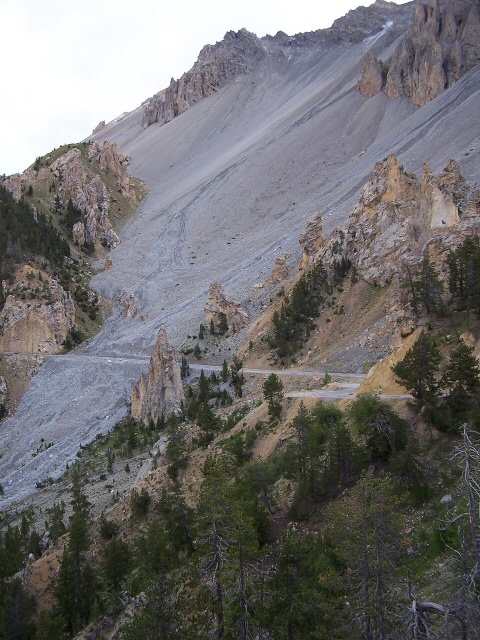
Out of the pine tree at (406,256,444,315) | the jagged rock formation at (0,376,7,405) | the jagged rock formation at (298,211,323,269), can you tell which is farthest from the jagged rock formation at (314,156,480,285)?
the jagged rock formation at (0,376,7,405)

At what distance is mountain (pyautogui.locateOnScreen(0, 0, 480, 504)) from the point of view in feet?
171

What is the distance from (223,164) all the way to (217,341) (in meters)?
72.1

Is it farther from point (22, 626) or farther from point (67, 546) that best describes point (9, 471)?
point (22, 626)

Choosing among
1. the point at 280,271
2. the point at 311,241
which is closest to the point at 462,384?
the point at 311,241

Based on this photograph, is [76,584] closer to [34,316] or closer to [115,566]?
[115,566]

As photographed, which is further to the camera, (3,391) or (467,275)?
(3,391)

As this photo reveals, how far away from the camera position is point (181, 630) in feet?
37.2

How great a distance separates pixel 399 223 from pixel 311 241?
12964 mm

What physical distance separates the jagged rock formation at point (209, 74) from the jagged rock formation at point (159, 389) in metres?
143

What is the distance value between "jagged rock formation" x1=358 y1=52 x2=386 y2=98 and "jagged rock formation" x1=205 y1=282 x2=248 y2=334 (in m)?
82.9

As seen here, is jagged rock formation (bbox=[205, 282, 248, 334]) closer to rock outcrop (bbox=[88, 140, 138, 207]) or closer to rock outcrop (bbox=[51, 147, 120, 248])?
rock outcrop (bbox=[51, 147, 120, 248])

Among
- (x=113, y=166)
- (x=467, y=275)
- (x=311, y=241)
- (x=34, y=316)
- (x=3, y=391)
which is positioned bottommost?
(x=467, y=275)

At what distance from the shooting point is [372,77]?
379 ft

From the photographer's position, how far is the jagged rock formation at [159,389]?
42312 mm
